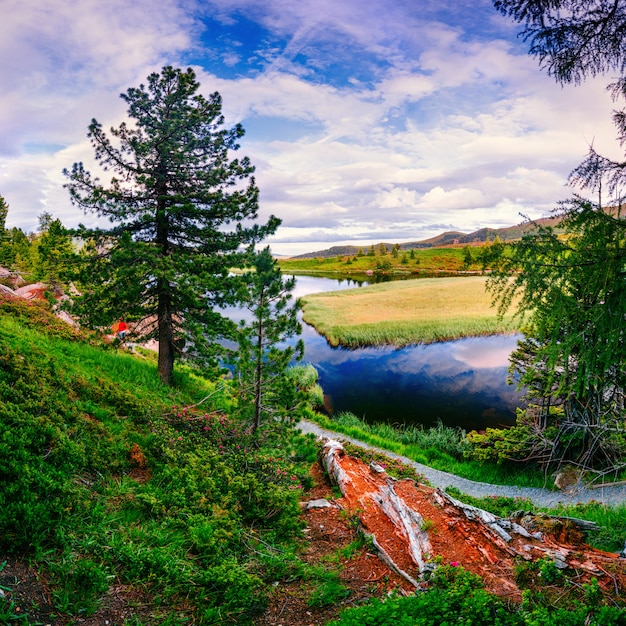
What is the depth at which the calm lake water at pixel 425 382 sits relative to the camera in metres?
23.0

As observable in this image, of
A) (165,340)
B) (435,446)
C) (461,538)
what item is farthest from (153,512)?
(435,446)

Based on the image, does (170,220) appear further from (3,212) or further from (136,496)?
(3,212)

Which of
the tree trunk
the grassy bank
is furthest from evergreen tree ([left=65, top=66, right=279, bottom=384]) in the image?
the grassy bank

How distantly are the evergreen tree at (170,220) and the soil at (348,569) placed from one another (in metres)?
7.60

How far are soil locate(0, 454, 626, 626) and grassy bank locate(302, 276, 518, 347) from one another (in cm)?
2414

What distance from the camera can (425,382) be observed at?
28.0 metres

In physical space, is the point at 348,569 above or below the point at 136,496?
below

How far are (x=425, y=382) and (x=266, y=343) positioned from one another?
2061cm

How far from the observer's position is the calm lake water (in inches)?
906

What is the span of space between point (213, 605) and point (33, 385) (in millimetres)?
5486

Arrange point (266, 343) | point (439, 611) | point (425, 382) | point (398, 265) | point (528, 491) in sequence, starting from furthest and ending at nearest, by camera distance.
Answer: point (398, 265) < point (425, 382) < point (528, 491) < point (266, 343) < point (439, 611)

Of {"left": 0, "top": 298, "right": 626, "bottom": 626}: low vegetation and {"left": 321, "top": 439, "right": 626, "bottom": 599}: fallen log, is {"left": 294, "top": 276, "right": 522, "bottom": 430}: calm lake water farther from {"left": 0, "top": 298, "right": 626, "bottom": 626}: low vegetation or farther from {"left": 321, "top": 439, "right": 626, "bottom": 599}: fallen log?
{"left": 321, "top": 439, "right": 626, "bottom": 599}: fallen log

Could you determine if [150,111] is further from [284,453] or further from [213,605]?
[213,605]

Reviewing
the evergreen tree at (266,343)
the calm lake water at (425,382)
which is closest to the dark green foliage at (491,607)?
the evergreen tree at (266,343)
